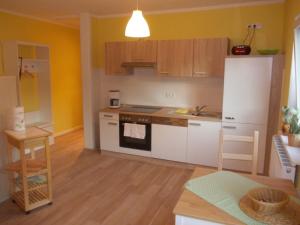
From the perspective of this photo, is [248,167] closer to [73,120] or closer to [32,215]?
[32,215]

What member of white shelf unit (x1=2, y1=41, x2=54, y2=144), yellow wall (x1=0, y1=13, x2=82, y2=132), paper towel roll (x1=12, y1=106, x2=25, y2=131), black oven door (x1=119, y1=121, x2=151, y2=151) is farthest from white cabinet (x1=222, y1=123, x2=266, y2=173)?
yellow wall (x1=0, y1=13, x2=82, y2=132)

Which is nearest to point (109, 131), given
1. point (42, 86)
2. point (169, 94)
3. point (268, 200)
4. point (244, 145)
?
point (169, 94)

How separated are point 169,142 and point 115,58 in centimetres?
180

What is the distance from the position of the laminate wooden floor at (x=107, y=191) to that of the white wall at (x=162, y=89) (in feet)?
3.59

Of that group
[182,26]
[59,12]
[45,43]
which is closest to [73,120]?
[45,43]

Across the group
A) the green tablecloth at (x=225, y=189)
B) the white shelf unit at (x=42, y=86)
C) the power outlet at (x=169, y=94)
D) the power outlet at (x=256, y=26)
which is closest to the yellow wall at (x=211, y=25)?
the power outlet at (x=256, y=26)

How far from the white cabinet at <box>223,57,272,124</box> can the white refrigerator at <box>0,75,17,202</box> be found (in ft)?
9.14

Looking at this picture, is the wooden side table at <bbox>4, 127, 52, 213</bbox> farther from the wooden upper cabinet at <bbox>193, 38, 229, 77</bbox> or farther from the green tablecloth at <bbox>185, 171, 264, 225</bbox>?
the wooden upper cabinet at <bbox>193, 38, 229, 77</bbox>

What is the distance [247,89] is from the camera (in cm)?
340

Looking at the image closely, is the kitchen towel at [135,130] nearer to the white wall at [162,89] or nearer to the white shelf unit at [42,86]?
the white wall at [162,89]

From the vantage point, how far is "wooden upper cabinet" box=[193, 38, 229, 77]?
370 cm

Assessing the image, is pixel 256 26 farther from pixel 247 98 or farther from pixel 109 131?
pixel 109 131

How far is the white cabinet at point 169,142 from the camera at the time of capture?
12.8 ft

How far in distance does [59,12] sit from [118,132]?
95.0 inches
